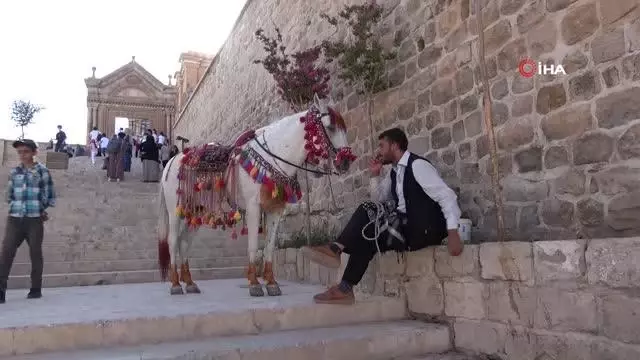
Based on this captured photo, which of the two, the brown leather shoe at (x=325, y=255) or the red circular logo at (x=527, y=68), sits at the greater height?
the red circular logo at (x=527, y=68)

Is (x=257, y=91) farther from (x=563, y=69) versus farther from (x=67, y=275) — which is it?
(x=563, y=69)

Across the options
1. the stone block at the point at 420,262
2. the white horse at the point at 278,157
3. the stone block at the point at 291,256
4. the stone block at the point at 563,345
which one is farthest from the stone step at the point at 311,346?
the stone block at the point at 291,256

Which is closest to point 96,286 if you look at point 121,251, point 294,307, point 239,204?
point 121,251

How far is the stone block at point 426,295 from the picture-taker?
3744 millimetres

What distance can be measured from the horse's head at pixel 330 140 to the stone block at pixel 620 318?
2284 mm

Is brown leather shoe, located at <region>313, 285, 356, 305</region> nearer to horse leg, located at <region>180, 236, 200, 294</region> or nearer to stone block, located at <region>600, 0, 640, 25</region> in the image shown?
horse leg, located at <region>180, 236, 200, 294</region>

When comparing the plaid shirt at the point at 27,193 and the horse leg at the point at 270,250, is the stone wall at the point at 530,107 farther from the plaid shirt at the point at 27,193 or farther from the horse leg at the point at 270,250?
the plaid shirt at the point at 27,193

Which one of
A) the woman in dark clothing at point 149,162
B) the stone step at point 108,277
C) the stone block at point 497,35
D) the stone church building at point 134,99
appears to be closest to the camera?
the stone block at point 497,35

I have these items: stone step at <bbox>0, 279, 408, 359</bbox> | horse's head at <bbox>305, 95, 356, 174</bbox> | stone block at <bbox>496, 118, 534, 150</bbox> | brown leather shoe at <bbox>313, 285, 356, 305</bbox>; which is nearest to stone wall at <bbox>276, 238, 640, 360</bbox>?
stone step at <bbox>0, 279, 408, 359</bbox>

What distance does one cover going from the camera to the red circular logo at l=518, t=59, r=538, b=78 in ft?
12.7

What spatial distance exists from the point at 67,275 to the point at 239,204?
3.06 meters

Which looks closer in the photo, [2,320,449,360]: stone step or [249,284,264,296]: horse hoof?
[2,320,449,360]: stone step

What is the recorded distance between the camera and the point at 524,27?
3.97m

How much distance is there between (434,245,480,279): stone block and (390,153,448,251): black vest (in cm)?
12
